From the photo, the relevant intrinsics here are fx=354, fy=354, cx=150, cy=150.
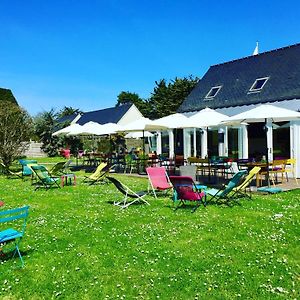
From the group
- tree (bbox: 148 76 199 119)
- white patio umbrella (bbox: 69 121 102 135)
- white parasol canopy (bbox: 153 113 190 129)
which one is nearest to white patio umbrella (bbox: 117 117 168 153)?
white parasol canopy (bbox: 153 113 190 129)

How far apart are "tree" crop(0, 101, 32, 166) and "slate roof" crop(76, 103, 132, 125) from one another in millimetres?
19924

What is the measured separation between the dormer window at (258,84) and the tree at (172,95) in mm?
26462

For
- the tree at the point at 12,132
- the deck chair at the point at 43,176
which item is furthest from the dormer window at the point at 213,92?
the deck chair at the point at 43,176

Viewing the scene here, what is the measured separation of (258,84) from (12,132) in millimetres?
14483

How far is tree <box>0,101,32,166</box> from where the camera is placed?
2014 centimetres

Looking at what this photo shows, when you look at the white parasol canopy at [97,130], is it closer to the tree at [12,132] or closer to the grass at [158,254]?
the tree at [12,132]

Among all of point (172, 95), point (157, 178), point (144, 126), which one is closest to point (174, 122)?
point (144, 126)

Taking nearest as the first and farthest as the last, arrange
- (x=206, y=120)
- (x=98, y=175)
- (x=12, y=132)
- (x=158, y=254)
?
(x=158, y=254) → (x=206, y=120) → (x=98, y=175) → (x=12, y=132)

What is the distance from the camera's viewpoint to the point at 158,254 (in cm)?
594

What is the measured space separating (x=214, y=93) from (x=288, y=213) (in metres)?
15.6

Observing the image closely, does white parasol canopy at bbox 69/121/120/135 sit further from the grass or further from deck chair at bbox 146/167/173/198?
the grass

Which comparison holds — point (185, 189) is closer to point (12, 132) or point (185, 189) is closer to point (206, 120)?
point (206, 120)

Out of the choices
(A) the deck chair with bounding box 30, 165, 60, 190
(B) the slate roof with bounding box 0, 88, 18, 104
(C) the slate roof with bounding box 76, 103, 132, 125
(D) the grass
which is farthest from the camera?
(C) the slate roof with bounding box 76, 103, 132, 125

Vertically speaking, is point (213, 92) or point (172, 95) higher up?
point (172, 95)
